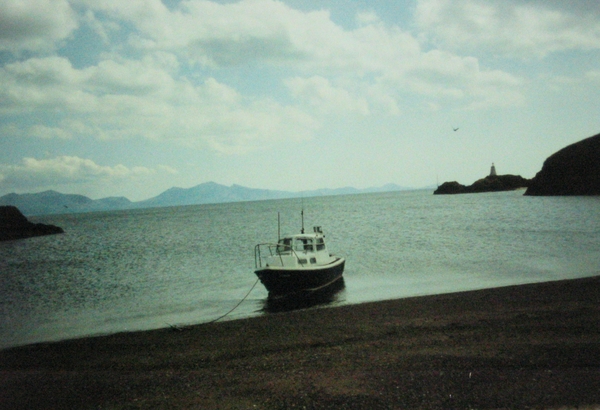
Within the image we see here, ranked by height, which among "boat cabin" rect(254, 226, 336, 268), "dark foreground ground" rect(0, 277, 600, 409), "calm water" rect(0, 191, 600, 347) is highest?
"boat cabin" rect(254, 226, 336, 268)

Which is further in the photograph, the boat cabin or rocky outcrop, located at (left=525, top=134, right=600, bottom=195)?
rocky outcrop, located at (left=525, top=134, right=600, bottom=195)

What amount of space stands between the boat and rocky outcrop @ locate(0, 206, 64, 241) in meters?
91.0

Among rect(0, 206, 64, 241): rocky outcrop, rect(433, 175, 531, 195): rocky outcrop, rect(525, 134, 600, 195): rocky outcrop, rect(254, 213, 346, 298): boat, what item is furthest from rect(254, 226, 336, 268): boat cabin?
rect(433, 175, 531, 195): rocky outcrop

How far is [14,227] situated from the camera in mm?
92188

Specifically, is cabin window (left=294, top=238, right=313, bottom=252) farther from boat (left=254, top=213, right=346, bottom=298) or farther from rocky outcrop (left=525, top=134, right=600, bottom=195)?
rocky outcrop (left=525, top=134, right=600, bottom=195)

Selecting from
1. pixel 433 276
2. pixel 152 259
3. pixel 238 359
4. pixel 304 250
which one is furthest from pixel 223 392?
pixel 152 259

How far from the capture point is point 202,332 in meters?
15.6

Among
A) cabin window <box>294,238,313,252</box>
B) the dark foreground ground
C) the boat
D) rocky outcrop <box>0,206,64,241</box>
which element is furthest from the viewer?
rocky outcrop <box>0,206,64,241</box>

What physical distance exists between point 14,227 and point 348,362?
10503 cm

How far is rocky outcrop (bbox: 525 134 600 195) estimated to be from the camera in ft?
324

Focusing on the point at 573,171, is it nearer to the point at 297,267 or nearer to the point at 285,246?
the point at 285,246

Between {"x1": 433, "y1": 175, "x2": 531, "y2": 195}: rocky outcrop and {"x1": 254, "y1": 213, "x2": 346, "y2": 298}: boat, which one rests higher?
{"x1": 433, "y1": 175, "x2": 531, "y2": 195}: rocky outcrop

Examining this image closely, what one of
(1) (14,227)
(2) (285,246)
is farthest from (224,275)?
(1) (14,227)

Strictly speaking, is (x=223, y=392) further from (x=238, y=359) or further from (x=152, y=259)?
(x=152, y=259)
